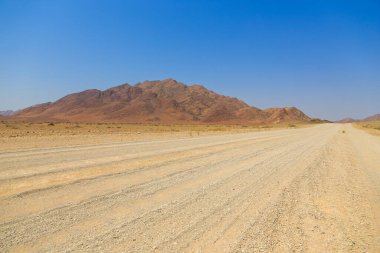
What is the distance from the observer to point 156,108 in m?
157

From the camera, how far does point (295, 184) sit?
8.55m

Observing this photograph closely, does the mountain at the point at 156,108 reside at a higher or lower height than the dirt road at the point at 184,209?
higher

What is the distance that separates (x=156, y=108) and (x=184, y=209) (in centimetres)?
15221

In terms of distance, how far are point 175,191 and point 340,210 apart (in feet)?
12.2

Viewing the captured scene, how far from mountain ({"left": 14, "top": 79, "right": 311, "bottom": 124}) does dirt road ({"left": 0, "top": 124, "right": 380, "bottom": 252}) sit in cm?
12858

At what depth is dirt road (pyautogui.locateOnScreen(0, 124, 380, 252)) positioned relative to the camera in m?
4.42

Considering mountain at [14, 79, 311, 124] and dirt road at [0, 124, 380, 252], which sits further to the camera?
mountain at [14, 79, 311, 124]

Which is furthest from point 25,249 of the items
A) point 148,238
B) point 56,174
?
point 56,174

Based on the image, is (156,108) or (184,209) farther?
(156,108)

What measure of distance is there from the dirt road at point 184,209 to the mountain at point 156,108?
128576mm

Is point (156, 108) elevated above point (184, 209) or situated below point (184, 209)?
above

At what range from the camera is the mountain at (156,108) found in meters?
150

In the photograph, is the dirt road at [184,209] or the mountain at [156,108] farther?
the mountain at [156,108]

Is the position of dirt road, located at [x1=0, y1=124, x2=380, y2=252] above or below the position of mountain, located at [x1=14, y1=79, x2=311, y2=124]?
below
